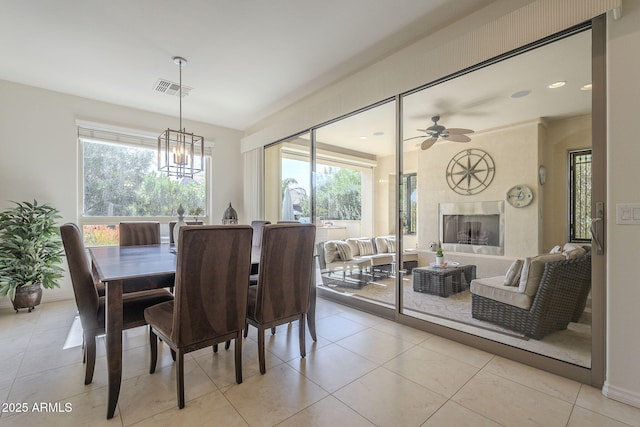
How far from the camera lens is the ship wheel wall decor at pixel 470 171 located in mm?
2771

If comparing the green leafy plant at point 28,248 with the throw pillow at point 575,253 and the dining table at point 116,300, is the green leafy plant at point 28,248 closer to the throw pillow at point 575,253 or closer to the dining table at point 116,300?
the dining table at point 116,300

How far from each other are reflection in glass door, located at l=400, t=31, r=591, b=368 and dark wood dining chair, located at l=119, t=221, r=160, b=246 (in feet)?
10.0

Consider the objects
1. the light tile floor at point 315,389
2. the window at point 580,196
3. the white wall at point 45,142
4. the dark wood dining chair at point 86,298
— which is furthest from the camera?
the white wall at point 45,142

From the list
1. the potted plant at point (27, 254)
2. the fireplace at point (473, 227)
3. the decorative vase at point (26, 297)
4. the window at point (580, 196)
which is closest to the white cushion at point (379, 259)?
the fireplace at point (473, 227)

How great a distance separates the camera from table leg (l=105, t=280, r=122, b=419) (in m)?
1.55

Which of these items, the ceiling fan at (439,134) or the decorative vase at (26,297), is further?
the decorative vase at (26,297)

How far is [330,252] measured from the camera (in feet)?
13.5

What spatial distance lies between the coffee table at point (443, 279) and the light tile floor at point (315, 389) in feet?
1.90

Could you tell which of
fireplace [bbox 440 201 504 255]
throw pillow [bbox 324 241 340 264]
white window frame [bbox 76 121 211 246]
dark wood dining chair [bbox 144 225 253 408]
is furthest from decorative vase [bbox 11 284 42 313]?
fireplace [bbox 440 201 504 255]

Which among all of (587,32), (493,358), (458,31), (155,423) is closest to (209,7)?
(458,31)

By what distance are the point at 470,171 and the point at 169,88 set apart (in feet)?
12.3

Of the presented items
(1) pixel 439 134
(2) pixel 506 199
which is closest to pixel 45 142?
(1) pixel 439 134

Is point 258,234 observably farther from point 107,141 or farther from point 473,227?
point 107,141

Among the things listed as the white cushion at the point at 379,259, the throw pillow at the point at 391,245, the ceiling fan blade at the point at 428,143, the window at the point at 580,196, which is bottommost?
the white cushion at the point at 379,259
